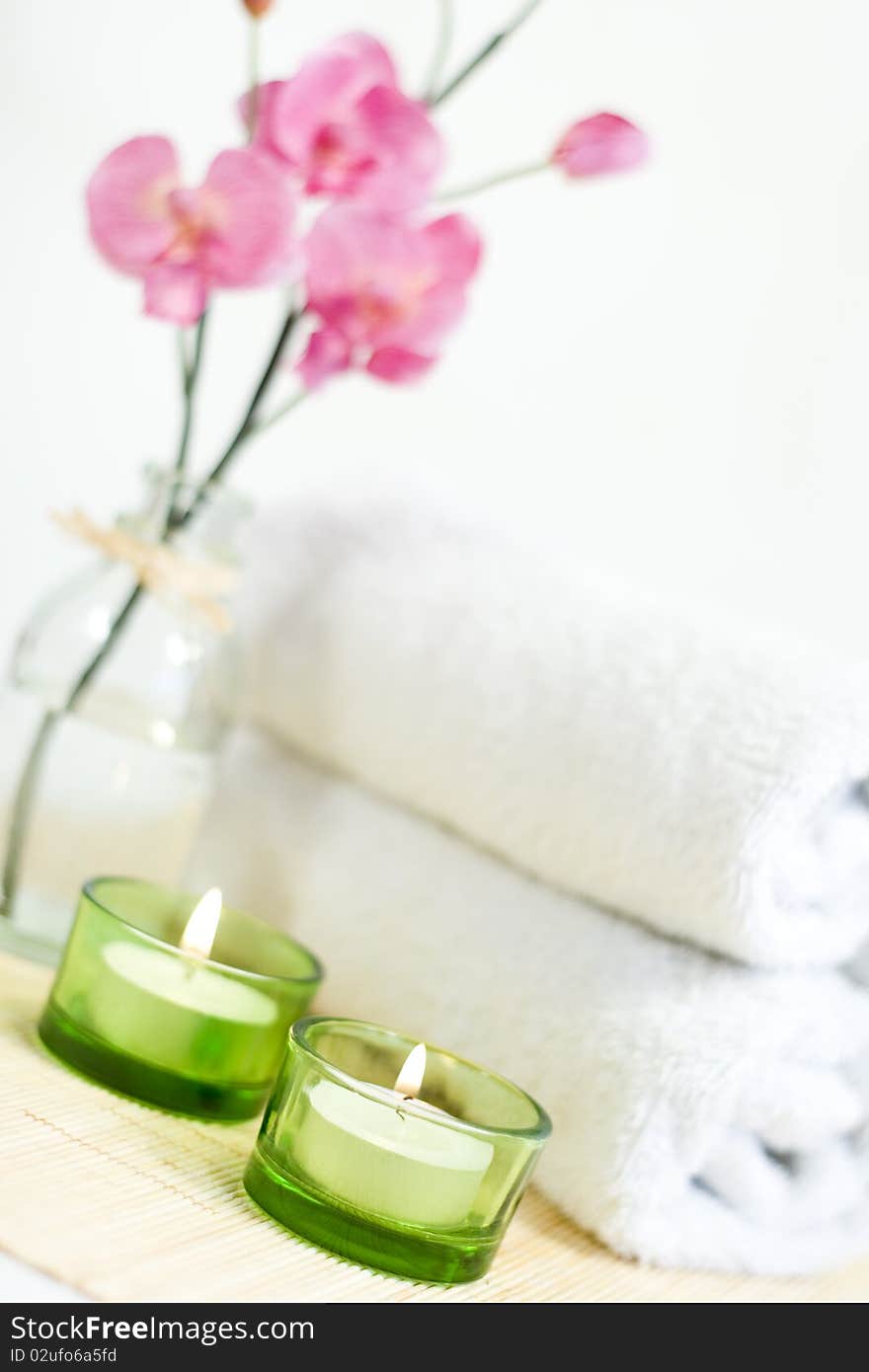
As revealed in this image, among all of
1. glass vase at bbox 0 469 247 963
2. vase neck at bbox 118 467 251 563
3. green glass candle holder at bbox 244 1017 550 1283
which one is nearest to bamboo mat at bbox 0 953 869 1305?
green glass candle holder at bbox 244 1017 550 1283

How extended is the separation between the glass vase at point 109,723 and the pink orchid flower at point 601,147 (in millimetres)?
227

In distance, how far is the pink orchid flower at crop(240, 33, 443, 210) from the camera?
567mm

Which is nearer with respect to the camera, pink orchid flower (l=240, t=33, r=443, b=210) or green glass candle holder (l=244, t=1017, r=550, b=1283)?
green glass candle holder (l=244, t=1017, r=550, b=1283)

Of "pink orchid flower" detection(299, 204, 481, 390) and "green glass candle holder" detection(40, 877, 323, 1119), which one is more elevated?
"pink orchid flower" detection(299, 204, 481, 390)

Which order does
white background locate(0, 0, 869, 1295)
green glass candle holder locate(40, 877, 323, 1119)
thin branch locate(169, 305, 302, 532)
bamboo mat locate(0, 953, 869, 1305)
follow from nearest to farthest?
bamboo mat locate(0, 953, 869, 1305), green glass candle holder locate(40, 877, 323, 1119), thin branch locate(169, 305, 302, 532), white background locate(0, 0, 869, 1295)

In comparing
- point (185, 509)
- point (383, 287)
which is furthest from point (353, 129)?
point (185, 509)

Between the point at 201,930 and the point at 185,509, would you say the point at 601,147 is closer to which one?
the point at 185,509

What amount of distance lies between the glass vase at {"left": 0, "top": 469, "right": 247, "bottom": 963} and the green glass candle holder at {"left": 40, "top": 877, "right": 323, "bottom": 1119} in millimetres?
141

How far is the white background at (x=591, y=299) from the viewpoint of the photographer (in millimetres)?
834

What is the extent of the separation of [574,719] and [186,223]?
0.27 meters

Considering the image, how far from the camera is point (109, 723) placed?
2.22 feet

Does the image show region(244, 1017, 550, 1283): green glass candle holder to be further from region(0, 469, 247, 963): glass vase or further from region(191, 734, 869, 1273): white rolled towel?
region(0, 469, 247, 963): glass vase

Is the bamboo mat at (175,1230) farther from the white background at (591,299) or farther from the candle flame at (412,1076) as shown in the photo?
the white background at (591,299)

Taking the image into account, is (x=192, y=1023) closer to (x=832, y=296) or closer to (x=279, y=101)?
(x=279, y=101)
